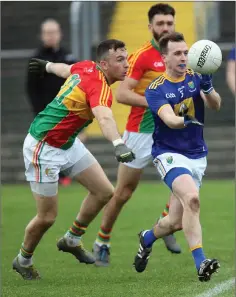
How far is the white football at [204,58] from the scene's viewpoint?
859 cm

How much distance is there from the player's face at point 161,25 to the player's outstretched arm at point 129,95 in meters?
0.53

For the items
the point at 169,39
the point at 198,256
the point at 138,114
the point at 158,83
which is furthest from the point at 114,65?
the point at 198,256

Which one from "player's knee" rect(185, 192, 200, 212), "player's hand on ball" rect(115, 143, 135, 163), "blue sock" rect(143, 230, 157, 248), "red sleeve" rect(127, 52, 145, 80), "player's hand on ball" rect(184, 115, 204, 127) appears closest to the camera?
"player's hand on ball" rect(115, 143, 135, 163)

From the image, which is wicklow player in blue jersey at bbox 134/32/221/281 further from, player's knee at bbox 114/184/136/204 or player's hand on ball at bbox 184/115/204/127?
player's knee at bbox 114/184/136/204

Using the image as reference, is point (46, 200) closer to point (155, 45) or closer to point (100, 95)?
point (100, 95)

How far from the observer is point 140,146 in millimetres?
10414

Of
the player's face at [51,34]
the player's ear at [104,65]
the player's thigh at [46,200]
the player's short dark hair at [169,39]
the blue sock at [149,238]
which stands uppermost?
the player's short dark hair at [169,39]

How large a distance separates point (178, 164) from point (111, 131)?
0.79 m

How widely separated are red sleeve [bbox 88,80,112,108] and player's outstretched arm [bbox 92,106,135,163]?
0.06 metres

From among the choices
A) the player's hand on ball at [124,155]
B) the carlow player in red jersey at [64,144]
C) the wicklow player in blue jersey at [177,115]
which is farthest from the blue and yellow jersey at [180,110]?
the player's hand on ball at [124,155]

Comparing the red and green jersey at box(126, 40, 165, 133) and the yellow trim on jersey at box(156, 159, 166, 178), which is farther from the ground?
the red and green jersey at box(126, 40, 165, 133)

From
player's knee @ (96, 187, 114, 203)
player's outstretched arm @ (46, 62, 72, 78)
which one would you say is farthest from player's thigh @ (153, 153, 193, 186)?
player's outstretched arm @ (46, 62, 72, 78)

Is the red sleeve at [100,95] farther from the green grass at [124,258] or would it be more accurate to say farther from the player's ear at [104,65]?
the green grass at [124,258]

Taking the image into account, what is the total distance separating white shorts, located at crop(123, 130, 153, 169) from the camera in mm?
10305
